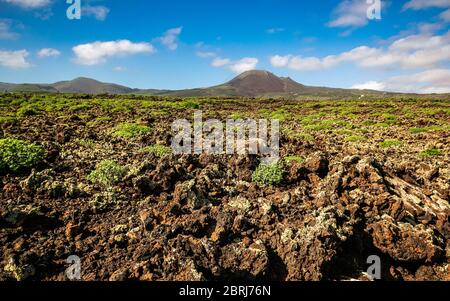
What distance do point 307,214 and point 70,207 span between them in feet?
17.3

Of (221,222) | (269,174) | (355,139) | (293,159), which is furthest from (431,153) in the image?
(221,222)

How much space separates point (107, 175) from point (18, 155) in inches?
127

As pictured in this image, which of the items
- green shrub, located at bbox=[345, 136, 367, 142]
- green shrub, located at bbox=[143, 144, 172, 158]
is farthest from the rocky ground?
green shrub, located at bbox=[345, 136, 367, 142]

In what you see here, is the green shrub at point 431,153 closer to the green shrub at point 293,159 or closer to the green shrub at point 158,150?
the green shrub at point 293,159

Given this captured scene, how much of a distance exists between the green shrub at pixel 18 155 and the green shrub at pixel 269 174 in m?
6.45

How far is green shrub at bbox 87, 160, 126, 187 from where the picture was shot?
9.28 meters

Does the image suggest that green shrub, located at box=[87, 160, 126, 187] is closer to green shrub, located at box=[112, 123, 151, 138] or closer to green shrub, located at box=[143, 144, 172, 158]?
green shrub, located at box=[143, 144, 172, 158]

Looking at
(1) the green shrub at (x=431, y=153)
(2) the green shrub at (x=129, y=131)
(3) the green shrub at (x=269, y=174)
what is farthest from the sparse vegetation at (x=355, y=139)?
(2) the green shrub at (x=129, y=131)

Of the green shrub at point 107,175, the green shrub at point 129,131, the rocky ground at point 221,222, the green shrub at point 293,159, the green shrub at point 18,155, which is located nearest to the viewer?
the rocky ground at point 221,222

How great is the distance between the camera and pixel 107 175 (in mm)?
9445

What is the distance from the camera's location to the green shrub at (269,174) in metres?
9.47

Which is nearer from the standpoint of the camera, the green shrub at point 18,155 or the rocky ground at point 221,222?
the rocky ground at point 221,222
